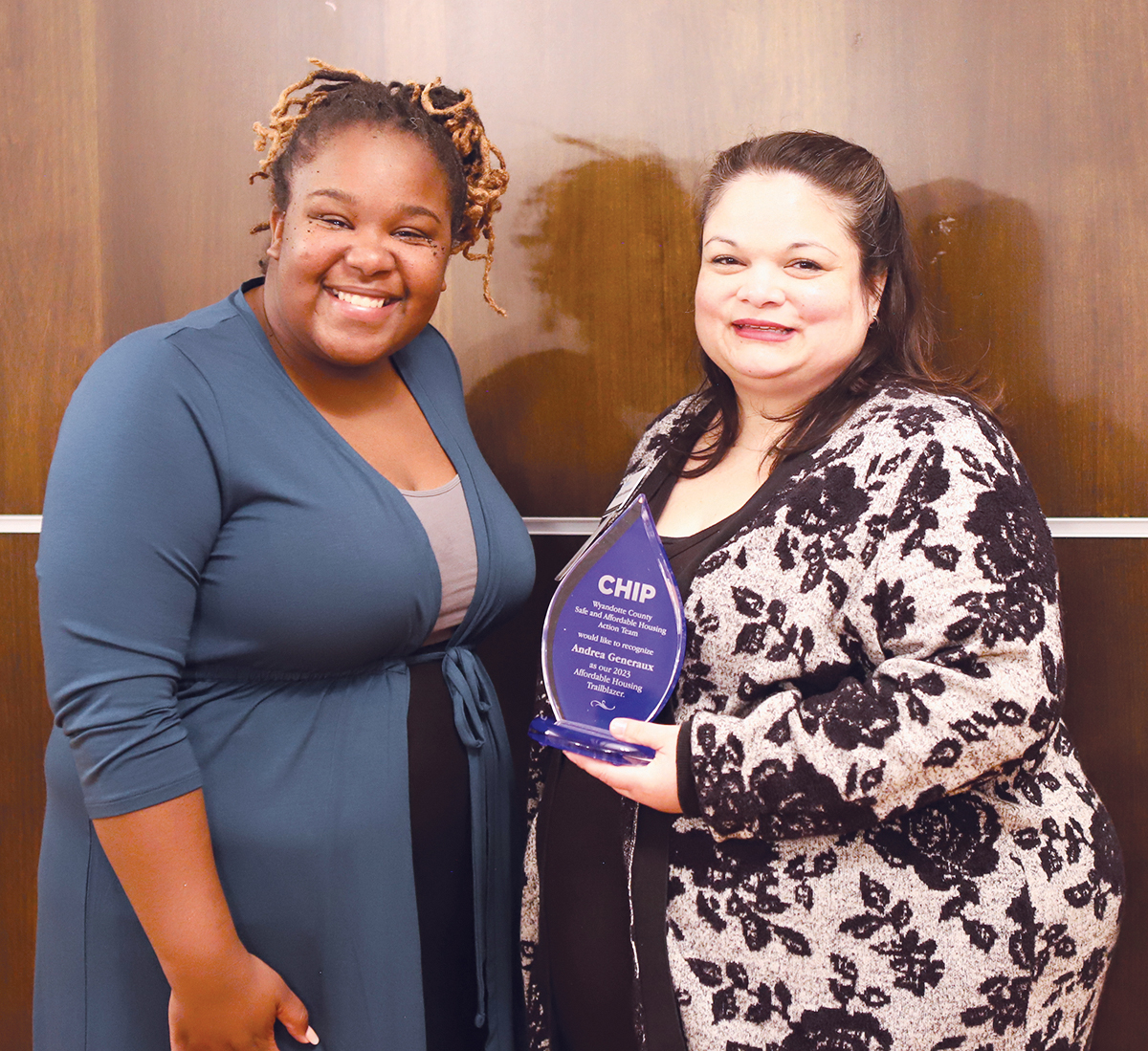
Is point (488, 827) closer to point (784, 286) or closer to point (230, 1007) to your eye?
point (230, 1007)

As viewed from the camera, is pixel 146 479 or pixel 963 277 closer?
pixel 146 479

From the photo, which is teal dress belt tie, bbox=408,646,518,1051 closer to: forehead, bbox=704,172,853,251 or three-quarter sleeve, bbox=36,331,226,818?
three-quarter sleeve, bbox=36,331,226,818

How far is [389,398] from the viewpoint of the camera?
46.8 inches

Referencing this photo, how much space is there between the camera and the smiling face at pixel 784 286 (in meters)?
1.03

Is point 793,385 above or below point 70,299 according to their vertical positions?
below

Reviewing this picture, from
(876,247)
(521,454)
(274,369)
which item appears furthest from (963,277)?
(274,369)

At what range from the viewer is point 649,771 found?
94 centimetres

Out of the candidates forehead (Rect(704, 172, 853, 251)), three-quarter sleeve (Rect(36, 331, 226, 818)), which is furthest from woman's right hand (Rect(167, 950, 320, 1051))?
forehead (Rect(704, 172, 853, 251))

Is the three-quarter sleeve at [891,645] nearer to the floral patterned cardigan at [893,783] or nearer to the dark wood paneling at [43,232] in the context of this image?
the floral patterned cardigan at [893,783]

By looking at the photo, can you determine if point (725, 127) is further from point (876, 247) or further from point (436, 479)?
point (436, 479)

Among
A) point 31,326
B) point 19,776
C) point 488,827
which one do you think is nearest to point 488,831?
point 488,827

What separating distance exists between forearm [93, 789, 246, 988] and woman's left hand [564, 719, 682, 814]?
0.41m

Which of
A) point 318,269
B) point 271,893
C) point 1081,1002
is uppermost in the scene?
point 318,269

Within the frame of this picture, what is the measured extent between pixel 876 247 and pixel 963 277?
354 mm
